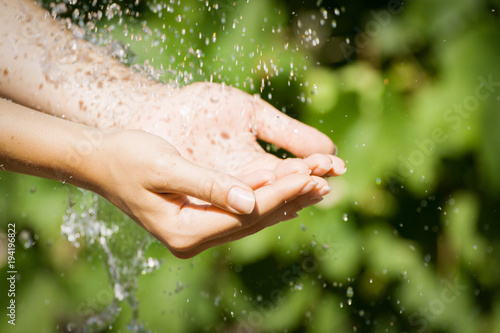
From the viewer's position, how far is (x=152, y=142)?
630 mm

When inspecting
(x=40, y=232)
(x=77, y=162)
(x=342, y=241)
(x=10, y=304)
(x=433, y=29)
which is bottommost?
(x=10, y=304)

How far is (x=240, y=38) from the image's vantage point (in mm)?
897

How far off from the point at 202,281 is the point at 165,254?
9cm

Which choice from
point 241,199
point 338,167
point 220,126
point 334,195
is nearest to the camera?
point 241,199

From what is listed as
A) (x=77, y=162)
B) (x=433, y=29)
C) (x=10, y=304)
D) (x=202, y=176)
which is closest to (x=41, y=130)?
(x=77, y=162)

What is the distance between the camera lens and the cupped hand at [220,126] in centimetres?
77

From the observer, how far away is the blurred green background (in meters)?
0.88

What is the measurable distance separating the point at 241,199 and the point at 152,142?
15cm

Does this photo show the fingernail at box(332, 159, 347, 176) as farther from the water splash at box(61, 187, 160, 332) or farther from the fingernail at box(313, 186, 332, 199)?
the water splash at box(61, 187, 160, 332)

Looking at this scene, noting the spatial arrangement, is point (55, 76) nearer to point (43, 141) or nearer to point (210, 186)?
point (43, 141)

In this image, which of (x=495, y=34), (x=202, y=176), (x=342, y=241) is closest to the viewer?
(x=202, y=176)

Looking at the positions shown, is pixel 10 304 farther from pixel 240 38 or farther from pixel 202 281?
pixel 240 38

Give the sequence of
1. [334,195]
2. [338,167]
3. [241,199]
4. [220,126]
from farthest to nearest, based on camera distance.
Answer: [334,195]
[220,126]
[338,167]
[241,199]

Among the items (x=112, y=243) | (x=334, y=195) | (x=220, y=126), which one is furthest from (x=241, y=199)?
(x=112, y=243)
